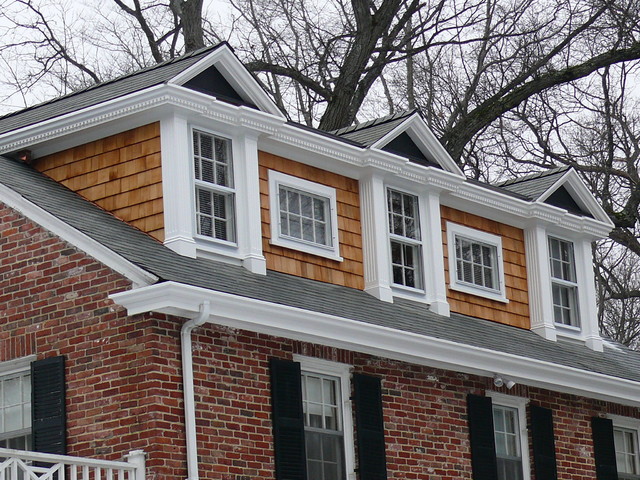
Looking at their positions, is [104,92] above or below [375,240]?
above

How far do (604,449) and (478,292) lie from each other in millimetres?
2645

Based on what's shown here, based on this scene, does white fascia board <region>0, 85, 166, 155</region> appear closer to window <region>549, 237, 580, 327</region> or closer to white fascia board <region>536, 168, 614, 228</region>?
window <region>549, 237, 580, 327</region>

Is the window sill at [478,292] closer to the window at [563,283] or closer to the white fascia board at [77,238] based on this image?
the window at [563,283]

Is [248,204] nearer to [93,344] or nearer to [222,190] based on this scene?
[222,190]

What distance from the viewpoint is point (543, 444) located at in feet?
Answer: 60.3

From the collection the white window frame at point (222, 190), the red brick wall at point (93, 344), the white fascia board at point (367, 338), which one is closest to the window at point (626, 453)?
the white fascia board at point (367, 338)

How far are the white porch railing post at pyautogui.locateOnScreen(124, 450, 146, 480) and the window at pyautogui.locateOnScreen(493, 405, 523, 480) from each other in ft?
18.7

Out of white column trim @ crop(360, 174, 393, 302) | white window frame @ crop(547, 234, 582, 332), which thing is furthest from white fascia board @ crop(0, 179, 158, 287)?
white window frame @ crop(547, 234, 582, 332)

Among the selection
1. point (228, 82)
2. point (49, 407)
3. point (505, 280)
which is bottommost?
point (49, 407)

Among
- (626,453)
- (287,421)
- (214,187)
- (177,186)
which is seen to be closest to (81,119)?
(177,186)

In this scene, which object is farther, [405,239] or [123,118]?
[405,239]

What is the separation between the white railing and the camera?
12.5 meters

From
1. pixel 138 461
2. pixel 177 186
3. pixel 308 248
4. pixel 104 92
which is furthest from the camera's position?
pixel 104 92

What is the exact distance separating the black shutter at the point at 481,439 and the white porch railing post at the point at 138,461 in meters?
5.05
